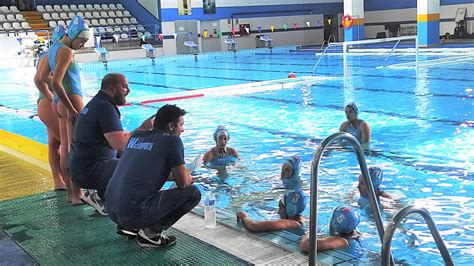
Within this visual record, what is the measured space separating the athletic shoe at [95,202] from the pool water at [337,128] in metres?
1.16

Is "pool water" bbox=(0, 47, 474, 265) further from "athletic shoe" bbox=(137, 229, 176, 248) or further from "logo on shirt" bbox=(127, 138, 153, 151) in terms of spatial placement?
"logo on shirt" bbox=(127, 138, 153, 151)

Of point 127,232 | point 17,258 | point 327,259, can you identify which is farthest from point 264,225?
point 17,258

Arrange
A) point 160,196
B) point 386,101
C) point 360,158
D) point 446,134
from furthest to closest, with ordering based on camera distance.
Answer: point 386,101 → point 446,134 → point 160,196 → point 360,158

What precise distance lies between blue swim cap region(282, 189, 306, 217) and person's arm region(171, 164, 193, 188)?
1.13 m

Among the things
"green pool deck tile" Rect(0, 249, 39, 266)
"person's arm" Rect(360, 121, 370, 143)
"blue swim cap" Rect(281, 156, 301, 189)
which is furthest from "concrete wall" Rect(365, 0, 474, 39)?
"green pool deck tile" Rect(0, 249, 39, 266)

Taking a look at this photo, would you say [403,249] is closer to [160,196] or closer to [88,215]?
[160,196]

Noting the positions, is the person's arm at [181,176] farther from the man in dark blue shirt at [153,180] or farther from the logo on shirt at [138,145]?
the logo on shirt at [138,145]

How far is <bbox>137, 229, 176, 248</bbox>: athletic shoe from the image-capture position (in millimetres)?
3434

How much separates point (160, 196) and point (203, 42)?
28.2m

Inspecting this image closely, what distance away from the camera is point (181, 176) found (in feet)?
10.6

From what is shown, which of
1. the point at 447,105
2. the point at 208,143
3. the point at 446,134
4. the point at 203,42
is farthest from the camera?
the point at 203,42

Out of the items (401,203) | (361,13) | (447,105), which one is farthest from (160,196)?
(361,13)

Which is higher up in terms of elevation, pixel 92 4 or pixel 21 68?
pixel 92 4

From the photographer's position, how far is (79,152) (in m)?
3.86
